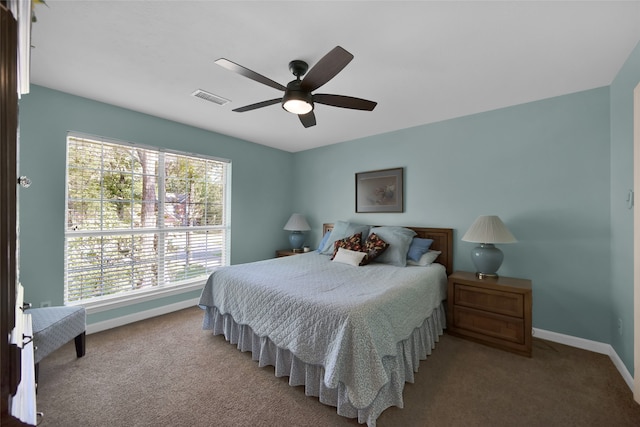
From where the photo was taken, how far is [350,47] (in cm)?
192

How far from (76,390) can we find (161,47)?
2586 mm

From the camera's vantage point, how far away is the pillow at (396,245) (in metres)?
3.08

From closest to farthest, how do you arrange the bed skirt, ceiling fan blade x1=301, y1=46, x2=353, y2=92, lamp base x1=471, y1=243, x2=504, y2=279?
ceiling fan blade x1=301, y1=46, x2=353, y2=92 < the bed skirt < lamp base x1=471, y1=243, x2=504, y2=279

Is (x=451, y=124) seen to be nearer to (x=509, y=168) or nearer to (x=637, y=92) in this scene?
(x=509, y=168)

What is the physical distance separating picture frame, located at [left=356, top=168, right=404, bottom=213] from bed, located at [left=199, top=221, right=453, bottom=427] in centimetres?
78

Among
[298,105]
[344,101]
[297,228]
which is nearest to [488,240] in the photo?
[344,101]

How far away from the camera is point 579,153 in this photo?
2580 millimetres

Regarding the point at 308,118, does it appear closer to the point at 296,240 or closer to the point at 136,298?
the point at 296,240

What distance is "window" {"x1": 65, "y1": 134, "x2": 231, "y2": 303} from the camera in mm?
2846

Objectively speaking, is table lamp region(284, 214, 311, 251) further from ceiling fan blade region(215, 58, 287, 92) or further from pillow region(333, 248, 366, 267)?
ceiling fan blade region(215, 58, 287, 92)

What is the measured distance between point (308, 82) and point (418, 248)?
2.31 metres

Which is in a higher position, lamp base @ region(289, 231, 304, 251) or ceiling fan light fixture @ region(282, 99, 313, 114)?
ceiling fan light fixture @ region(282, 99, 313, 114)

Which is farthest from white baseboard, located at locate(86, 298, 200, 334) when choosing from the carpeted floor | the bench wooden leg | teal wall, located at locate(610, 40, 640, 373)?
teal wall, located at locate(610, 40, 640, 373)

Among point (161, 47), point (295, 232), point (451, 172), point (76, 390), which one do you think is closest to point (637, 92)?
point (451, 172)
